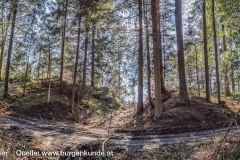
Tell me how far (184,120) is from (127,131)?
3001mm

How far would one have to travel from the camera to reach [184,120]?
9.29m

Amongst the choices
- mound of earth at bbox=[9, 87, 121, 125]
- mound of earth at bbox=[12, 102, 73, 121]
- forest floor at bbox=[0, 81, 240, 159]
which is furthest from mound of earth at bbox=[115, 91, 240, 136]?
mound of earth at bbox=[12, 102, 73, 121]

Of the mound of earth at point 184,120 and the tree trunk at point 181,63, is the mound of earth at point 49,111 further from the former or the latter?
the tree trunk at point 181,63

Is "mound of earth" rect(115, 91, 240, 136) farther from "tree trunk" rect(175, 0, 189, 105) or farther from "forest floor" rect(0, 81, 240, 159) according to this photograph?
"tree trunk" rect(175, 0, 189, 105)

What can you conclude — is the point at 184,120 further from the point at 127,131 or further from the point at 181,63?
the point at 181,63

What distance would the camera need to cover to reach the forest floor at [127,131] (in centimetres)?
508

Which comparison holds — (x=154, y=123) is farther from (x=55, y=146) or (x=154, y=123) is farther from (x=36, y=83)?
(x=36, y=83)

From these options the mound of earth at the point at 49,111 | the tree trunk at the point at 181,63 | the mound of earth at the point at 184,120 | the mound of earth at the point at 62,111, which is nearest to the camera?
the mound of earth at the point at 184,120

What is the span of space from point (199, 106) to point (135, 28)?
20.9 feet

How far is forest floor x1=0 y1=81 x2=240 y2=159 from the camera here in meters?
5.08

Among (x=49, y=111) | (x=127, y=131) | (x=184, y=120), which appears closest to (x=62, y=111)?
(x=49, y=111)

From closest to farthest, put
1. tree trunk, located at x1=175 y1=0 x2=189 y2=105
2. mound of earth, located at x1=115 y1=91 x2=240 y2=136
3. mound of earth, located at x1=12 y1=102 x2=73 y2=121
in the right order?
mound of earth, located at x1=115 y1=91 x2=240 y2=136 → tree trunk, located at x1=175 y1=0 x2=189 y2=105 → mound of earth, located at x1=12 y1=102 x2=73 y2=121

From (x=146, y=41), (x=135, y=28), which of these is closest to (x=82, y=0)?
(x=135, y=28)

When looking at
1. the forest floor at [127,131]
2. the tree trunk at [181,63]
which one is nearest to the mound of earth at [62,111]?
the forest floor at [127,131]
